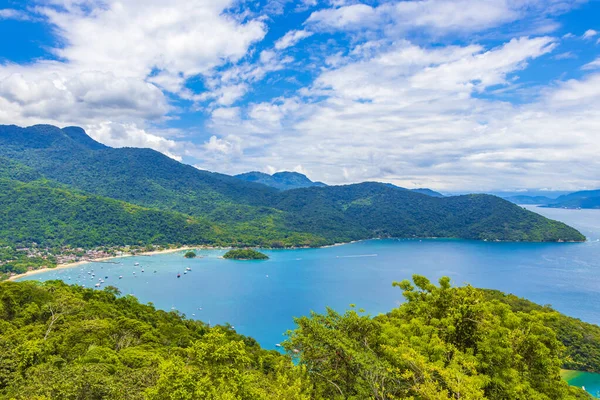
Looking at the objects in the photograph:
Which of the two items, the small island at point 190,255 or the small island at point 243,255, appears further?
the small island at point 243,255

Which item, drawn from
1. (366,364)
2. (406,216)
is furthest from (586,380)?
(406,216)

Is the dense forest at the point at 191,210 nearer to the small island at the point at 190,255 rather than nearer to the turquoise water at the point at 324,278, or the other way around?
the turquoise water at the point at 324,278

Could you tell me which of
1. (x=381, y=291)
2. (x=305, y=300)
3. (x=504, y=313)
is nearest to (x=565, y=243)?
(x=381, y=291)

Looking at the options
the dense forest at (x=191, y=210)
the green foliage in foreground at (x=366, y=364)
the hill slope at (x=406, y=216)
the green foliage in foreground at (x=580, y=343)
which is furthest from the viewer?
the hill slope at (x=406, y=216)

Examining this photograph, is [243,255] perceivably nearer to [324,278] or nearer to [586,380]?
[324,278]

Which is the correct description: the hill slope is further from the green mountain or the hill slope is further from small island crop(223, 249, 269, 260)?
small island crop(223, 249, 269, 260)

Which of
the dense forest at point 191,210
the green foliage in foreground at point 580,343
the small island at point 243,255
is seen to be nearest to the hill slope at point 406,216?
the dense forest at point 191,210

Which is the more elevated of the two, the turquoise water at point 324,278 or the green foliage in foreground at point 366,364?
the green foliage in foreground at point 366,364
